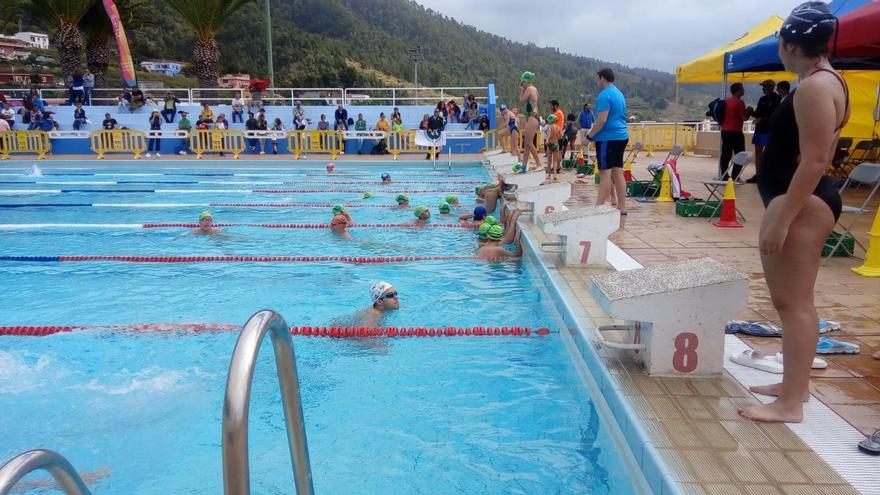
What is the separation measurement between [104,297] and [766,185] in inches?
237

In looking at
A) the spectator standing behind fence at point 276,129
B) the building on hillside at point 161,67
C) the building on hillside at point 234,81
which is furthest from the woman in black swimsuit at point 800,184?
the building on hillside at point 161,67

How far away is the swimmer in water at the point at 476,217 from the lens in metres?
8.78

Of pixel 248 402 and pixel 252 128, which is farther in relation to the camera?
pixel 252 128

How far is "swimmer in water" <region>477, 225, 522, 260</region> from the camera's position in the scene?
721cm

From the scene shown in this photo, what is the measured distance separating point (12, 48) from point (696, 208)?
6970 cm

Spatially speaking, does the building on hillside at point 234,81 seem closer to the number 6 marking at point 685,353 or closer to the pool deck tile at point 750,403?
the pool deck tile at point 750,403

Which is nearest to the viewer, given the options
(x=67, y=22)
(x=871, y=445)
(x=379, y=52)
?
(x=871, y=445)

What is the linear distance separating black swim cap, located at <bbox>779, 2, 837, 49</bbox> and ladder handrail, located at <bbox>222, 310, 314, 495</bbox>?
213 cm

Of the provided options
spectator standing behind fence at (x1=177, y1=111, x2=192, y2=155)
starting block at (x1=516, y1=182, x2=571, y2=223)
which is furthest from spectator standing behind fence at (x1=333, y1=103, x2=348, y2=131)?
starting block at (x1=516, y1=182, x2=571, y2=223)

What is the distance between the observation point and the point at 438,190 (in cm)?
1334

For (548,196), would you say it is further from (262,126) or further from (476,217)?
(262,126)

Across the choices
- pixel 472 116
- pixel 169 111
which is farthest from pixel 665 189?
pixel 169 111

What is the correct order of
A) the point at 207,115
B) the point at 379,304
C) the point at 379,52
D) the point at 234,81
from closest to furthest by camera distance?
the point at 379,304 → the point at 207,115 → the point at 234,81 → the point at 379,52

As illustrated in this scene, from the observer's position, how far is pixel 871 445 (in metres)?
2.48
